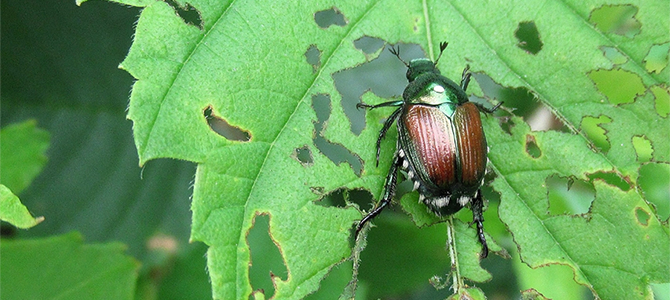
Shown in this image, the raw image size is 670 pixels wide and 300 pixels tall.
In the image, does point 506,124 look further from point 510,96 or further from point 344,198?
point 344,198

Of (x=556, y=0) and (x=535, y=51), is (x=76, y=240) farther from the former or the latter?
(x=556, y=0)

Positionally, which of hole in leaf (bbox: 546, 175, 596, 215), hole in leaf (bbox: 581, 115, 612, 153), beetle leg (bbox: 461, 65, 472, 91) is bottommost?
hole in leaf (bbox: 546, 175, 596, 215)

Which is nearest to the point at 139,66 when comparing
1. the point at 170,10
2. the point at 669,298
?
the point at 170,10

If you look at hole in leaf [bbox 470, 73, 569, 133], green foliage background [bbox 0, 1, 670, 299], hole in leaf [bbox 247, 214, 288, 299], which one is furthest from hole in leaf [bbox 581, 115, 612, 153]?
hole in leaf [bbox 247, 214, 288, 299]

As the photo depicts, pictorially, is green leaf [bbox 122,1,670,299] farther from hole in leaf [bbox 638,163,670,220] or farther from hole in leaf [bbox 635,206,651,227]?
hole in leaf [bbox 638,163,670,220]

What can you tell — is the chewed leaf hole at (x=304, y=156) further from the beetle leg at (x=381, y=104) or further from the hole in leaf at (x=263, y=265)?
the beetle leg at (x=381, y=104)

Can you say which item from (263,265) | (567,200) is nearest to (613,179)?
(567,200)
